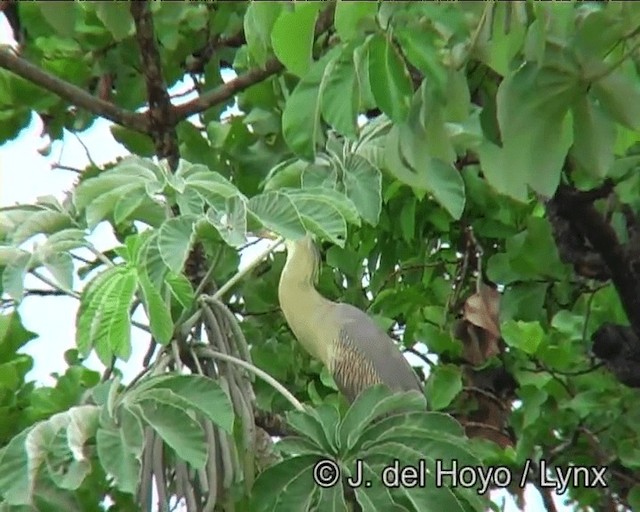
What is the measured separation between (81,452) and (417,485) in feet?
0.78

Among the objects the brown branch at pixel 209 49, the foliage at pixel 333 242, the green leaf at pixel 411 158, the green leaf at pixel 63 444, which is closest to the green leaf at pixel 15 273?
the foliage at pixel 333 242

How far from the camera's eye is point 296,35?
0.78 metres

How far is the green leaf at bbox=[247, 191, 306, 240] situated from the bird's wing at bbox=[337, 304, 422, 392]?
193mm

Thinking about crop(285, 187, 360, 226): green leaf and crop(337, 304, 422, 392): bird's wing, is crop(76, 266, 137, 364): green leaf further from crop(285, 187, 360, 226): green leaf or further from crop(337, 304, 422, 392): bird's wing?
crop(337, 304, 422, 392): bird's wing

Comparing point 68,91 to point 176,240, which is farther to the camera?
point 68,91

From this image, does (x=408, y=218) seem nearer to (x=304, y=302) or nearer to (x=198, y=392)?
(x=304, y=302)

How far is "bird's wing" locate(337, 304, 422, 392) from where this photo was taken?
115 cm

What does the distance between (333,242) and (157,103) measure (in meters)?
0.26

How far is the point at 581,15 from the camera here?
2.39 feet

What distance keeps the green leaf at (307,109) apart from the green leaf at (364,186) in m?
0.21

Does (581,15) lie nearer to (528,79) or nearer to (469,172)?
(528,79)

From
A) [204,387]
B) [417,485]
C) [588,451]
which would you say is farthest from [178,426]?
[588,451]

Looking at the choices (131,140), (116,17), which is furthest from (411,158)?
(131,140)

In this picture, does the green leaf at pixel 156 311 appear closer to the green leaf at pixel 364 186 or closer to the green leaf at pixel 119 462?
the green leaf at pixel 119 462
